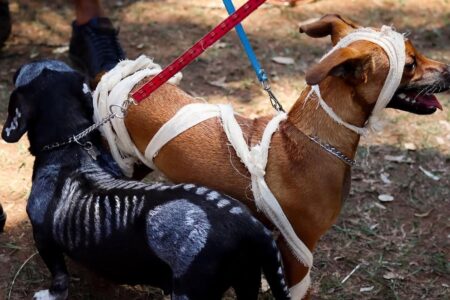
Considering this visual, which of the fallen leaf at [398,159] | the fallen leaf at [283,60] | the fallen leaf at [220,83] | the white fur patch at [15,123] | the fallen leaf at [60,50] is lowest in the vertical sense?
the fallen leaf at [398,159]

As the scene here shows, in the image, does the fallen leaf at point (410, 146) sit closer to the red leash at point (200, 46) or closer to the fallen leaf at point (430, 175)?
the fallen leaf at point (430, 175)

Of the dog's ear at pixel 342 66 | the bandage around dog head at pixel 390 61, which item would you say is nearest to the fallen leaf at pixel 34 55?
the bandage around dog head at pixel 390 61

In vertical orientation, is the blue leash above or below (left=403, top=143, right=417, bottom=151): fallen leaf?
above

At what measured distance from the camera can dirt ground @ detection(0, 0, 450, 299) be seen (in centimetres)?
345

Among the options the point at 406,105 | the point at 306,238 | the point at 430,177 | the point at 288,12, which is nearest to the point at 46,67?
the point at 306,238

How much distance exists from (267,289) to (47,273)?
1.09 m

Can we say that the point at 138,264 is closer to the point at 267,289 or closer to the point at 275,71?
the point at 267,289

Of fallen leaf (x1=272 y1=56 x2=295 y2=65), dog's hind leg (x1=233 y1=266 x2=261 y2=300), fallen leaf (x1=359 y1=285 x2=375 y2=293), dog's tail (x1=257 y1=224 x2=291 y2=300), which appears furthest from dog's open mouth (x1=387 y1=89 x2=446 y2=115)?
fallen leaf (x1=272 y1=56 x2=295 y2=65)

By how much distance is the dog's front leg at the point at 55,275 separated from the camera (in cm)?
308

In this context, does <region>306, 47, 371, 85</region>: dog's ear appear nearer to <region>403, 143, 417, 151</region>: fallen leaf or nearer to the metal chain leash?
the metal chain leash

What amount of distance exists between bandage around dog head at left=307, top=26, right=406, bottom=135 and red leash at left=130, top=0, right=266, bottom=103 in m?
0.38

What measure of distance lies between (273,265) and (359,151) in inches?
74.0

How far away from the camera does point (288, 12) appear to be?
5.85m

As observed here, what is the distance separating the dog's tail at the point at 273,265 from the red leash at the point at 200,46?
2.53 feet
